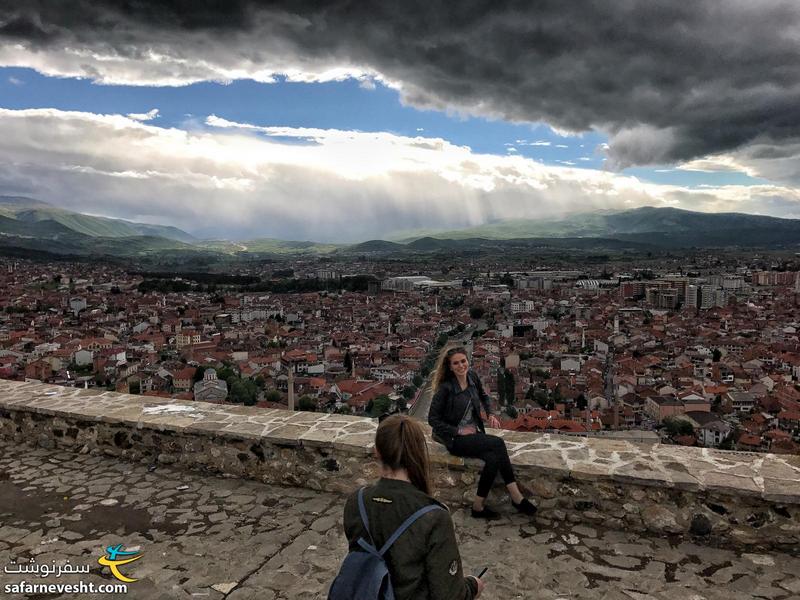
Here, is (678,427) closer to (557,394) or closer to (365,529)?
(557,394)

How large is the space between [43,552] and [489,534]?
226 cm

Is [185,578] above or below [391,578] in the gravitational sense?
below

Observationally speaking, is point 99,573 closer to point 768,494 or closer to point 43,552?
point 43,552

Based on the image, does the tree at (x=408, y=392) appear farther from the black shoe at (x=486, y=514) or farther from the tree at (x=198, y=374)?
the black shoe at (x=486, y=514)

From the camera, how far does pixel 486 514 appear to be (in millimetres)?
2975

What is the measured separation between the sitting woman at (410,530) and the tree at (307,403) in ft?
53.2

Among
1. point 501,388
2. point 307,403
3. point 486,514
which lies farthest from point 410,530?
point 501,388

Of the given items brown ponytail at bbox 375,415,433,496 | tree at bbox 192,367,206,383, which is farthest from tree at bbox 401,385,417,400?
brown ponytail at bbox 375,415,433,496

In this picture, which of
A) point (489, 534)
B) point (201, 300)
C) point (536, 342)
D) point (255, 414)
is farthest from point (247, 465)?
point (201, 300)

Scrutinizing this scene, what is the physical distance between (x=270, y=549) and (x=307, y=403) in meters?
15.5

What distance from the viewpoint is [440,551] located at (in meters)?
1.41

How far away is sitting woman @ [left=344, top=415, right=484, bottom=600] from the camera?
4.59ft

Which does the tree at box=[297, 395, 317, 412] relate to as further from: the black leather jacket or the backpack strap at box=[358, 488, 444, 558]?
the backpack strap at box=[358, 488, 444, 558]

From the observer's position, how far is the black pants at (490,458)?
2910 millimetres
